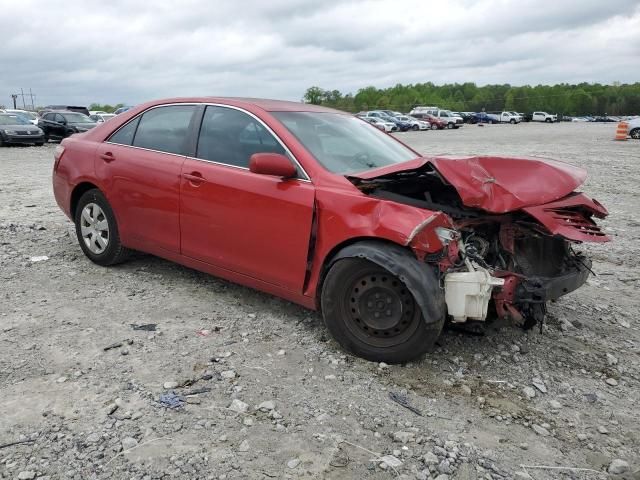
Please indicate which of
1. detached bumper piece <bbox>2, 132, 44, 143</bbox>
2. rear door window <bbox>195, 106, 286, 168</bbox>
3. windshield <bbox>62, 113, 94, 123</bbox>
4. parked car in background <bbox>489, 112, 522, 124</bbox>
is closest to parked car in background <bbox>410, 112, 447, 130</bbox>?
parked car in background <bbox>489, 112, 522, 124</bbox>

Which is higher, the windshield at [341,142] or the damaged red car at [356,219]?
the windshield at [341,142]

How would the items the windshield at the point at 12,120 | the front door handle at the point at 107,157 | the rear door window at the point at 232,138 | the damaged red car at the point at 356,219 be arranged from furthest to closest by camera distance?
the windshield at the point at 12,120 → the front door handle at the point at 107,157 → the rear door window at the point at 232,138 → the damaged red car at the point at 356,219

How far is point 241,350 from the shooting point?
12.2 ft

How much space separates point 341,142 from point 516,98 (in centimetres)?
Result: 13709

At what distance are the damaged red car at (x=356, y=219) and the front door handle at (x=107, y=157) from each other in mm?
279

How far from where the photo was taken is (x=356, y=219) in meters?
3.50

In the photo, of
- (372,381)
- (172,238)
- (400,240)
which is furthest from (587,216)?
(172,238)

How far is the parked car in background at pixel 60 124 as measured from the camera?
24656 millimetres

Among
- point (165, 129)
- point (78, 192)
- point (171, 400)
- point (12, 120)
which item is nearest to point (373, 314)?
point (171, 400)

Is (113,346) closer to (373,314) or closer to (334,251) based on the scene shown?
(334,251)

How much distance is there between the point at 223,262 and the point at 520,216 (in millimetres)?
2159

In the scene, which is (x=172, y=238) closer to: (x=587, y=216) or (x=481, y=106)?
(x=587, y=216)

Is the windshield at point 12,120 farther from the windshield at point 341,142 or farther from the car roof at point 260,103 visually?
the windshield at point 341,142

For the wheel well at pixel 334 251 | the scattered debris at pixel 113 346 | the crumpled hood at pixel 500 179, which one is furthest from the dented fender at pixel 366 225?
the scattered debris at pixel 113 346
